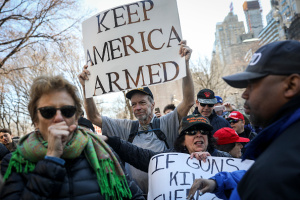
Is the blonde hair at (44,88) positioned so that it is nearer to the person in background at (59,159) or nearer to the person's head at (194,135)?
the person in background at (59,159)

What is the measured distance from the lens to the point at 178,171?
2834 mm

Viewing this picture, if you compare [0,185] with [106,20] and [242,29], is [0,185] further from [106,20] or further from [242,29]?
[242,29]

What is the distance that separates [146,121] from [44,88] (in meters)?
1.88

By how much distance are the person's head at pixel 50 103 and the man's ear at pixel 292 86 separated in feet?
4.34

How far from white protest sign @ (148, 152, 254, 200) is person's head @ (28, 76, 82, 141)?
1.15 meters

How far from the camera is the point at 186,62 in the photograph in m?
3.60

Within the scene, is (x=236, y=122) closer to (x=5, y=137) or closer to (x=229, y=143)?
(x=229, y=143)

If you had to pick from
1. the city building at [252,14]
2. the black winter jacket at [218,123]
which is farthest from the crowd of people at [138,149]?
the city building at [252,14]

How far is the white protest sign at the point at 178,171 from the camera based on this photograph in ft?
8.92

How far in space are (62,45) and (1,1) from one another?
241 centimetres

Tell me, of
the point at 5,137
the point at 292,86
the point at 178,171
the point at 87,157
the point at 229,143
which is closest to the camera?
the point at 292,86

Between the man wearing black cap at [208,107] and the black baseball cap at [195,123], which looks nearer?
the black baseball cap at [195,123]

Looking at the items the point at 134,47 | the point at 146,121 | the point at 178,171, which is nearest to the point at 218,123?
the point at 146,121

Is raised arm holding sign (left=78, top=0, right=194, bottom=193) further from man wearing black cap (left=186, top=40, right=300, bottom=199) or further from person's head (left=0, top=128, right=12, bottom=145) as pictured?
person's head (left=0, top=128, right=12, bottom=145)
